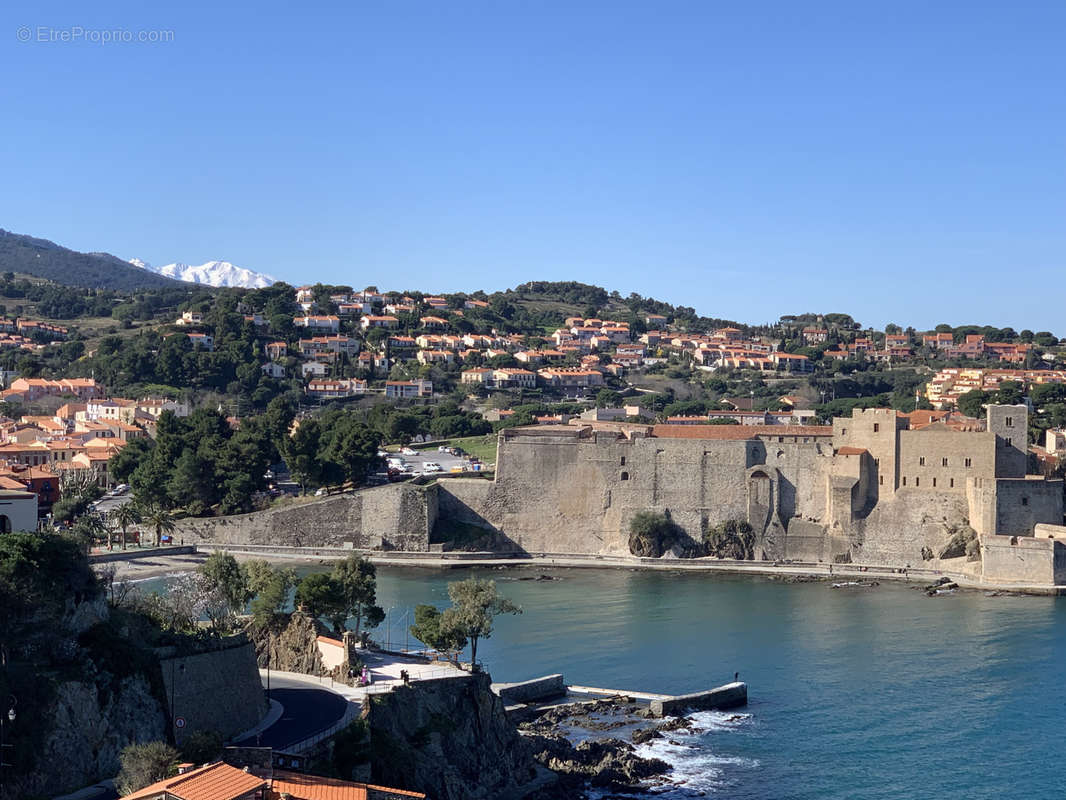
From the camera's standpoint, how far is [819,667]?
2420cm

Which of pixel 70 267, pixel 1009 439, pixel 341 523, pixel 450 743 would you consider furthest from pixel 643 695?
pixel 70 267

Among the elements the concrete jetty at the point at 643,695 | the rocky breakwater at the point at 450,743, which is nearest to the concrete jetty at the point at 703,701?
the concrete jetty at the point at 643,695

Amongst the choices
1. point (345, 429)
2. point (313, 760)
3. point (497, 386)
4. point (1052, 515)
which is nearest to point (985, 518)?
point (1052, 515)

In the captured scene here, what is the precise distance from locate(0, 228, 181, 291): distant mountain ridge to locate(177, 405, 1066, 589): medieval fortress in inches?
4309

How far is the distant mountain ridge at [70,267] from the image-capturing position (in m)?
145

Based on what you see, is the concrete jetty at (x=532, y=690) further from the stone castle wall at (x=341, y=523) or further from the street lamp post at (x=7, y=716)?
the stone castle wall at (x=341, y=523)

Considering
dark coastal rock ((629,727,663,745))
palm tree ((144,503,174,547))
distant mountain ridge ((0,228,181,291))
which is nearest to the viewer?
dark coastal rock ((629,727,663,745))

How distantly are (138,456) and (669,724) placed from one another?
23.9 m

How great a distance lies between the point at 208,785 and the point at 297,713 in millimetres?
3712

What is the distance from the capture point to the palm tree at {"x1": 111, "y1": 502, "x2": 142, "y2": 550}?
117 feet

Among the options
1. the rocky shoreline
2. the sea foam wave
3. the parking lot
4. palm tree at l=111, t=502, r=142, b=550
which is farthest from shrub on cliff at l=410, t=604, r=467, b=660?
the parking lot

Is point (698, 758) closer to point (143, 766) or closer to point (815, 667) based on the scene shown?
point (815, 667)

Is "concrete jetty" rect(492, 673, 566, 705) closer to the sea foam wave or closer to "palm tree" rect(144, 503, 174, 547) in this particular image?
the sea foam wave

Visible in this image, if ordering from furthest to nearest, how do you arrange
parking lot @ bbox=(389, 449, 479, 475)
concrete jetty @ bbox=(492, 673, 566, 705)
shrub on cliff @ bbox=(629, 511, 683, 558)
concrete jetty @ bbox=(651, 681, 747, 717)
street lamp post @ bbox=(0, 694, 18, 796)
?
1. parking lot @ bbox=(389, 449, 479, 475)
2. shrub on cliff @ bbox=(629, 511, 683, 558)
3. concrete jetty @ bbox=(492, 673, 566, 705)
4. concrete jetty @ bbox=(651, 681, 747, 717)
5. street lamp post @ bbox=(0, 694, 18, 796)
